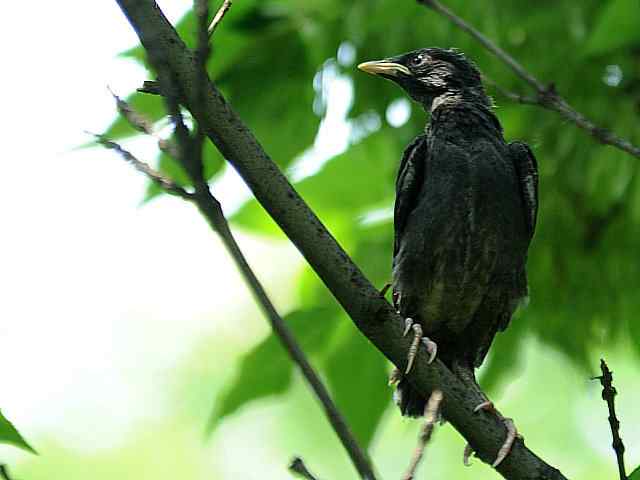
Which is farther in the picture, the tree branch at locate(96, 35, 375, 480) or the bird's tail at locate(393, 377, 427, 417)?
the bird's tail at locate(393, 377, 427, 417)

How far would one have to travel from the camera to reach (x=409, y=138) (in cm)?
502

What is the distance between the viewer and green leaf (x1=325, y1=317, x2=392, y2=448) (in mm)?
4355

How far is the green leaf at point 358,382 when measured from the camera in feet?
14.3

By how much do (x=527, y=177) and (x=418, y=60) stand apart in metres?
0.81

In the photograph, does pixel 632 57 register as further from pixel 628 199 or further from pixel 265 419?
pixel 265 419

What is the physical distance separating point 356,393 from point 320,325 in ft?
1.16

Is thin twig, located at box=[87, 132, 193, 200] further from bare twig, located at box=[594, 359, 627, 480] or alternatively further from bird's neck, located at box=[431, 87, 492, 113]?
bird's neck, located at box=[431, 87, 492, 113]

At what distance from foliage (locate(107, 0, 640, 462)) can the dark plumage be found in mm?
105

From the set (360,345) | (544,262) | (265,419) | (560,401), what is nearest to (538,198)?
(544,262)

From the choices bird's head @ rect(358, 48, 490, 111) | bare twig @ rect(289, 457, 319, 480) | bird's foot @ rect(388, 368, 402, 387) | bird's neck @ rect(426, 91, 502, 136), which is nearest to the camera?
bare twig @ rect(289, 457, 319, 480)

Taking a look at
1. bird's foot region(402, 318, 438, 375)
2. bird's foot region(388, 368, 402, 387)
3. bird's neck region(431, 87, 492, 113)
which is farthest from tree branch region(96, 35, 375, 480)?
bird's neck region(431, 87, 492, 113)

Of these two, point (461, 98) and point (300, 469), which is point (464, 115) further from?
point (300, 469)

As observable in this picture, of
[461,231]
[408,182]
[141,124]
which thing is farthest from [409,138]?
[141,124]

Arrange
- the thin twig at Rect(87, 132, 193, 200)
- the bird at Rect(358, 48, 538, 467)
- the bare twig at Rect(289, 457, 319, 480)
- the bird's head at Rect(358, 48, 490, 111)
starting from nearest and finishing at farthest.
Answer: the thin twig at Rect(87, 132, 193, 200)
the bare twig at Rect(289, 457, 319, 480)
the bird at Rect(358, 48, 538, 467)
the bird's head at Rect(358, 48, 490, 111)
